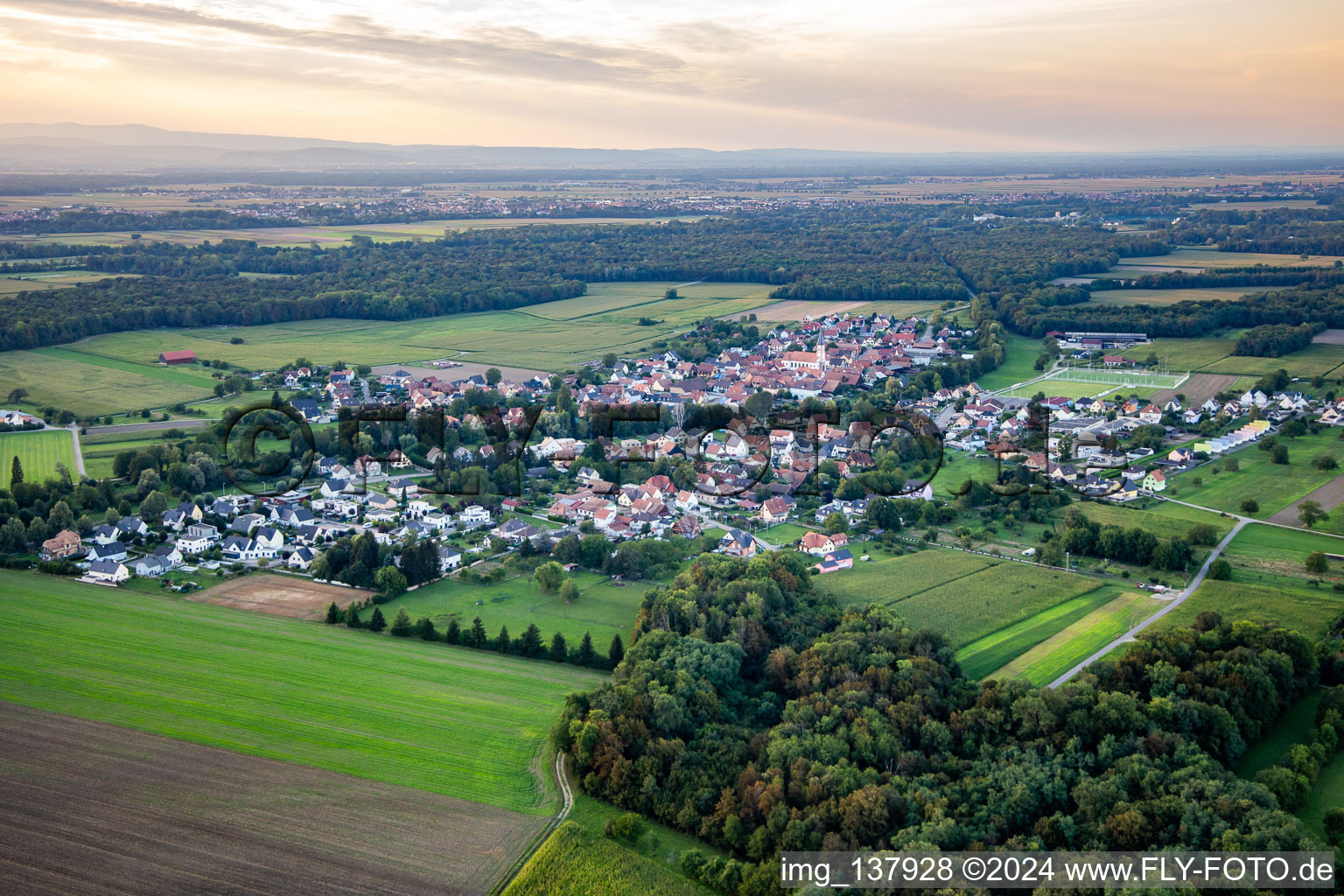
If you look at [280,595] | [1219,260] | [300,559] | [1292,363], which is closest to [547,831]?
[280,595]

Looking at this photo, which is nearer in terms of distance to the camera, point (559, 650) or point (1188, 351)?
point (559, 650)

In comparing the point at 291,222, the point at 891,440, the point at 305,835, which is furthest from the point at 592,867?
the point at 291,222

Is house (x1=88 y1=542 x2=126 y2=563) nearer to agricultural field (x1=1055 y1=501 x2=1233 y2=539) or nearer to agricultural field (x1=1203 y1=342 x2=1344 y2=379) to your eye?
agricultural field (x1=1055 y1=501 x2=1233 y2=539)

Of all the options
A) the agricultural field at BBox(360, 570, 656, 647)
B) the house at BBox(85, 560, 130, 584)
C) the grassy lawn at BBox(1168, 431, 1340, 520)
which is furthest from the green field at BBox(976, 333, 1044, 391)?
the house at BBox(85, 560, 130, 584)

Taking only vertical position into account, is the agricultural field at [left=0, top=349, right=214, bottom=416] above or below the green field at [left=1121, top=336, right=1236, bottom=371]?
below

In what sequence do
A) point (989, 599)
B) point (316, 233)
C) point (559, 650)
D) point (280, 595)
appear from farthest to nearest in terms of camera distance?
point (316, 233) < point (280, 595) < point (989, 599) < point (559, 650)

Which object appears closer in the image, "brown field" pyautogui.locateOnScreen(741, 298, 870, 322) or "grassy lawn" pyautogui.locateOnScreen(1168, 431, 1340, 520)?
"grassy lawn" pyautogui.locateOnScreen(1168, 431, 1340, 520)

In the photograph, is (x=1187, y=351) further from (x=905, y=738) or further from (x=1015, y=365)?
(x=905, y=738)
